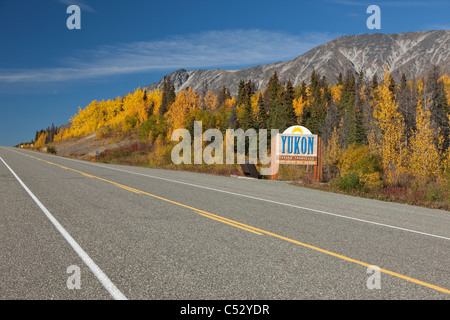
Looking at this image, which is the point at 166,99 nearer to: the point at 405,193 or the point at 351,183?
the point at 351,183

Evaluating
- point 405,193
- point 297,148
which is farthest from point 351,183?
point 297,148

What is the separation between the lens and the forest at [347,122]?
16.4 m

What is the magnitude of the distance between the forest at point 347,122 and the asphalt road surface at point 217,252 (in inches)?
271

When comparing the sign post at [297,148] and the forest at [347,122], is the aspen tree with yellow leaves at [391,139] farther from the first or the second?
the sign post at [297,148]

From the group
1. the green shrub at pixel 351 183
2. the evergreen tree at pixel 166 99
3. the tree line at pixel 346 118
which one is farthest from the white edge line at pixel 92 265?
the evergreen tree at pixel 166 99

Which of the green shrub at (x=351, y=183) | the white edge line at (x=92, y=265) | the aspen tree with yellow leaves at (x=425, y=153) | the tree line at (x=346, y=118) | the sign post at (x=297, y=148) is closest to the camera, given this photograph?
the white edge line at (x=92, y=265)

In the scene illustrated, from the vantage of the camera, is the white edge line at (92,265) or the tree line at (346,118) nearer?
the white edge line at (92,265)

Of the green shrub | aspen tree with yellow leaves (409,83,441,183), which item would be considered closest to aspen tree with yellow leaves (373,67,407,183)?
aspen tree with yellow leaves (409,83,441,183)

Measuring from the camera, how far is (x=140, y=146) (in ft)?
212

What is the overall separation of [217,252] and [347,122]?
228ft

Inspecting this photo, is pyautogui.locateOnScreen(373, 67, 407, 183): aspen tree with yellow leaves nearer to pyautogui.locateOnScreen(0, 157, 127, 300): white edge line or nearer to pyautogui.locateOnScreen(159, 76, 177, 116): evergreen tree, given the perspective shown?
pyautogui.locateOnScreen(0, 157, 127, 300): white edge line

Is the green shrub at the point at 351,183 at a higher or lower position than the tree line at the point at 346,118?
lower
